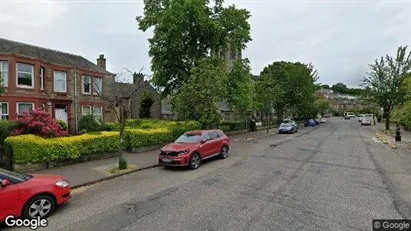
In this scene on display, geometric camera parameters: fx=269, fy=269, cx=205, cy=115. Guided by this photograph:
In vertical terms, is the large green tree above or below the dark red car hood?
above

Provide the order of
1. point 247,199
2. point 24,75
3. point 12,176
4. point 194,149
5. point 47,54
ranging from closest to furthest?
1. point 12,176
2. point 247,199
3. point 194,149
4. point 24,75
5. point 47,54

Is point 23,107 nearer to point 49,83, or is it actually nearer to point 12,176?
point 49,83

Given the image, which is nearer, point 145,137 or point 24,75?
point 145,137

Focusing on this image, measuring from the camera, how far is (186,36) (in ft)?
84.1

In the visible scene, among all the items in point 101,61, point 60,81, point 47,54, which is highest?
point 101,61

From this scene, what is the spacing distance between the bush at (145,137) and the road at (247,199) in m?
4.75

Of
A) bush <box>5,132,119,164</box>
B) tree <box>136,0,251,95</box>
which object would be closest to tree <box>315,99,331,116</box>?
tree <box>136,0,251,95</box>

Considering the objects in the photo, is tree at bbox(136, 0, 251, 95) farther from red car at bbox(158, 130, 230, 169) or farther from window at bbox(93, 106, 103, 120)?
red car at bbox(158, 130, 230, 169)

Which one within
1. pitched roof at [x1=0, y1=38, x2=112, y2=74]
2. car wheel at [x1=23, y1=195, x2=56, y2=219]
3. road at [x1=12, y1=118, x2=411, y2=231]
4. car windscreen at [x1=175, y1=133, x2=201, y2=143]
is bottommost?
road at [x1=12, y1=118, x2=411, y2=231]

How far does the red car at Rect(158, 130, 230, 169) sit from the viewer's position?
38.1 ft

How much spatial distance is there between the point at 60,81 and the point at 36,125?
11.8 meters

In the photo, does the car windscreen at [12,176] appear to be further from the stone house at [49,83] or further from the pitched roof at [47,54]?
the pitched roof at [47,54]

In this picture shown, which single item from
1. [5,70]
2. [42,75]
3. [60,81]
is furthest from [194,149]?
[60,81]

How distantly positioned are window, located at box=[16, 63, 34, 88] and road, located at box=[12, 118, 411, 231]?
14882mm
